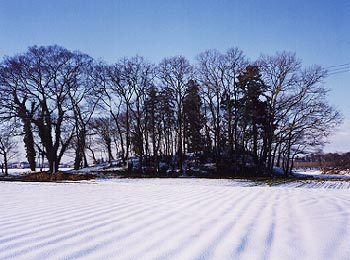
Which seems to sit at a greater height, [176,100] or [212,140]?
[176,100]

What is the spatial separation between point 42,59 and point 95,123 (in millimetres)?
10124

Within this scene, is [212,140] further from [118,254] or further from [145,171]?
[118,254]

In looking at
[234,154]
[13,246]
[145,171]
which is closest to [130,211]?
[13,246]

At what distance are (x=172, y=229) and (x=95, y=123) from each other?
29419 millimetres

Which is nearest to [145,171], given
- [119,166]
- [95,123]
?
[119,166]

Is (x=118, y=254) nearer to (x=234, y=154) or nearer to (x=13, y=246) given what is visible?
(x=13, y=246)

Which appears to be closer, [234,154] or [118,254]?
[118,254]

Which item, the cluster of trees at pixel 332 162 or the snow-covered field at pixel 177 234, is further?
the cluster of trees at pixel 332 162

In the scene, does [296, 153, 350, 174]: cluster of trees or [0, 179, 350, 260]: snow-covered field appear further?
[296, 153, 350, 174]: cluster of trees

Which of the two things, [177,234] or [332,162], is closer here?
[177,234]

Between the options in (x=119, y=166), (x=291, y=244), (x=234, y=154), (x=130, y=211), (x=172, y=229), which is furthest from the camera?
(x=119, y=166)

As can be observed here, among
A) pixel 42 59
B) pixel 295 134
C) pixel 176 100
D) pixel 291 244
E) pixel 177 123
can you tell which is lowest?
pixel 291 244

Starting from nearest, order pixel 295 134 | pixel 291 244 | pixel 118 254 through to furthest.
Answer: pixel 118 254 → pixel 291 244 → pixel 295 134

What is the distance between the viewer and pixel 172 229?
3049 millimetres
